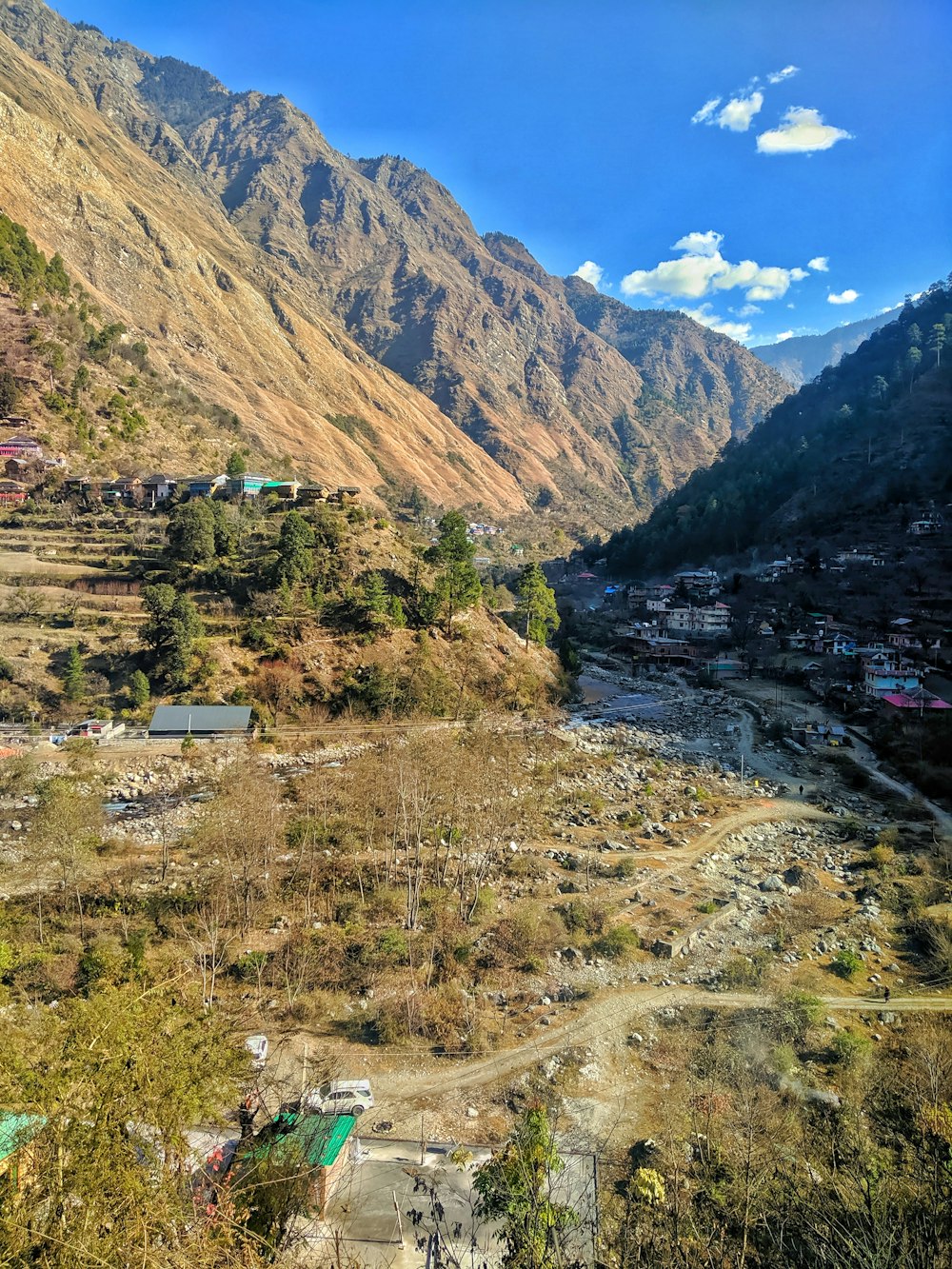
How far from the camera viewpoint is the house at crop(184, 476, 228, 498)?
143 ft

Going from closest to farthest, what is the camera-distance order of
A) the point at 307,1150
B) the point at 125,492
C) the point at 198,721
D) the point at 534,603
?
the point at 307,1150
the point at 198,721
the point at 534,603
the point at 125,492

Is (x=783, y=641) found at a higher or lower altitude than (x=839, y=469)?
lower

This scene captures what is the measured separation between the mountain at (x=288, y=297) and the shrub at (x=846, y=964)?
251ft

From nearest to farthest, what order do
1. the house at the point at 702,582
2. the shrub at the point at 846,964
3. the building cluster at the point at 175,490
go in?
the shrub at the point at 846,964 → the building cluster at the point at 175,490 → the house at the point at 702,582

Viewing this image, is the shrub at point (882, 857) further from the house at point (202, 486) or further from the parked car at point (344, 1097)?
the house at point (202, 486)

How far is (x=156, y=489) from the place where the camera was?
43719 millimetres

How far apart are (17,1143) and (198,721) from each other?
78.5 ft

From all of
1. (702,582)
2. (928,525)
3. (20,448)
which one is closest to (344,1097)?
(20,448)

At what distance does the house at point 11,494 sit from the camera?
41.2 m

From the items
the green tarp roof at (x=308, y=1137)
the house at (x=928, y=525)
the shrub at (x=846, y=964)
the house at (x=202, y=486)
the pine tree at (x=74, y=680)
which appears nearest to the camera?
the green tarp roof at (x=308, y=1137)

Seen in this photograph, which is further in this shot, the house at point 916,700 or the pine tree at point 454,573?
the pine tree at point 454,573

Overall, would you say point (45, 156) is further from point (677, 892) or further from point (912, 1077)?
point (912, 1077)

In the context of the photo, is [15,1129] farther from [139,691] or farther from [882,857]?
[139,691]

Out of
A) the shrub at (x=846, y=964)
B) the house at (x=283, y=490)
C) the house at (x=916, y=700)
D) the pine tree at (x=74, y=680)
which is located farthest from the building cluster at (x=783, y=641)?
the pine tree at (x=74, y=680)
